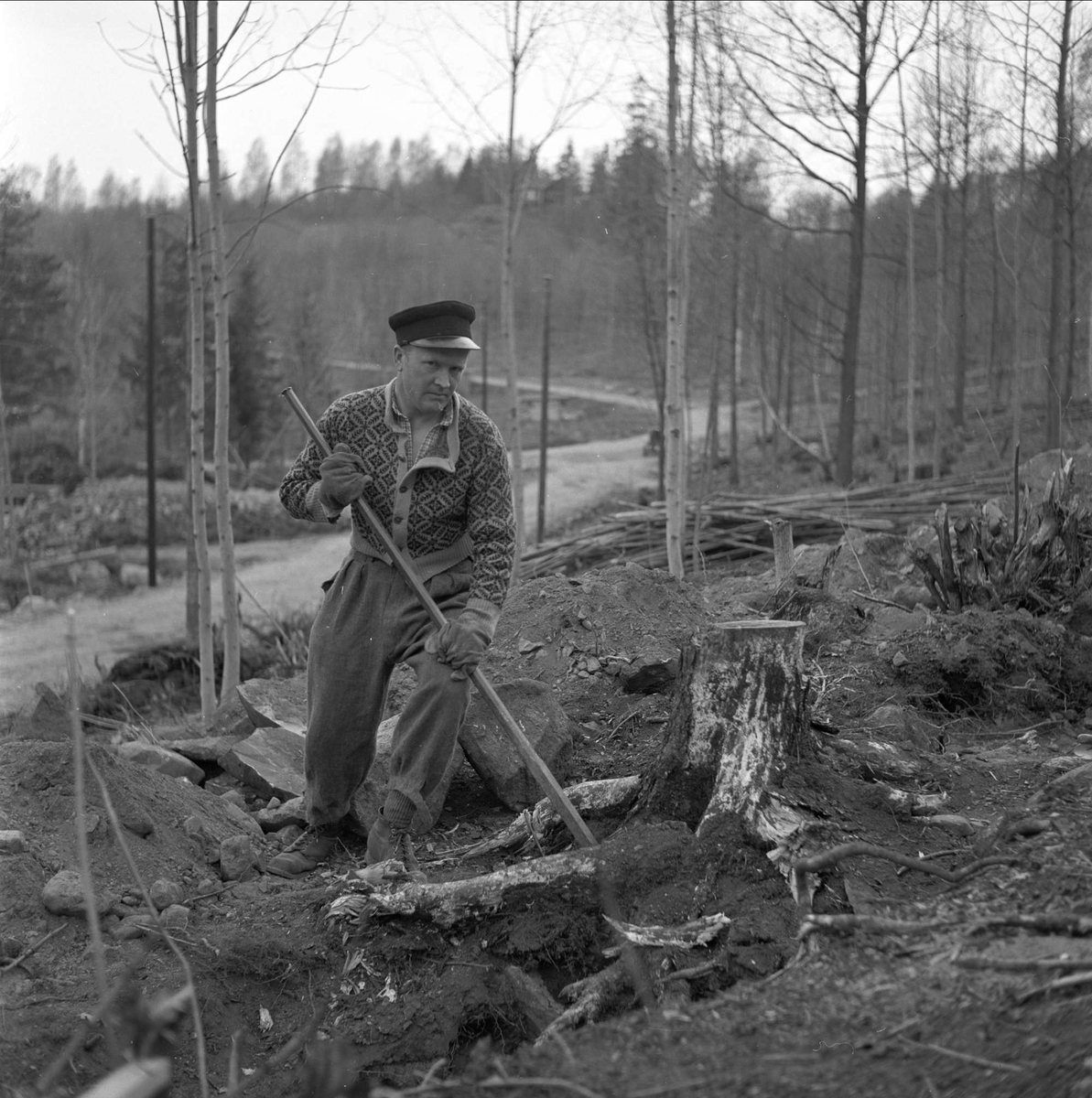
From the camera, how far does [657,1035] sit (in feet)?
6.42

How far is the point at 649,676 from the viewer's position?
5117 mm

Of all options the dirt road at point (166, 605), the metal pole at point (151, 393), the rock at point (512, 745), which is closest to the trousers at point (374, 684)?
the rock at point (512, 745)

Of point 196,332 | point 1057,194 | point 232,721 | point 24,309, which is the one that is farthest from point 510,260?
point 24,309

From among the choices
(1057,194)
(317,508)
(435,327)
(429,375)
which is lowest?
(317,508)

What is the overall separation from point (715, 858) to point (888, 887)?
1.45 ft

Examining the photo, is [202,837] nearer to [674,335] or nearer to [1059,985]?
[1059,985]

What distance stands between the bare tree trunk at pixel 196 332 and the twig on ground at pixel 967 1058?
516 centimetres

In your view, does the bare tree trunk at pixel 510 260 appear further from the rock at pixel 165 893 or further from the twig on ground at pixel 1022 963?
the twig on ground at pixel 1022 963

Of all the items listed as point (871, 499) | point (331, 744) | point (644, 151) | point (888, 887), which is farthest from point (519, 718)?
point (644, 151)

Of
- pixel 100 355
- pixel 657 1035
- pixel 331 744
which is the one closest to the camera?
pixel 657 1035

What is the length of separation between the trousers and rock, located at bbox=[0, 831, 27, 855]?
36.2 inches

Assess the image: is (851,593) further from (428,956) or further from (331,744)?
(428,956)

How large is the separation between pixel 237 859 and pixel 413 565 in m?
1.11

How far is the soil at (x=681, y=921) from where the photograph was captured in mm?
1881
